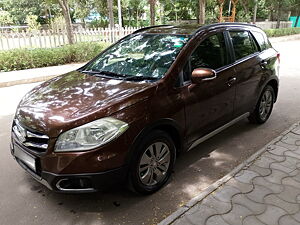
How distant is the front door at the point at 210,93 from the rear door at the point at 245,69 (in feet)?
0.58

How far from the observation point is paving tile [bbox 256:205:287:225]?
2479 millimetres

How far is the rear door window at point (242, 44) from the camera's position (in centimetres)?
→ 394

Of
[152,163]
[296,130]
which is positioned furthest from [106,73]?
[296,130]

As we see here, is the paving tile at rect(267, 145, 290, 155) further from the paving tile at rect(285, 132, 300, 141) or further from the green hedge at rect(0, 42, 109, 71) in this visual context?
the green hedge at rect(0, 42, 109, 71)

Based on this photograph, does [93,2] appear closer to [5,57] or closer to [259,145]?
[5,57]

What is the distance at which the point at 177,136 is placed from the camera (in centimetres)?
311

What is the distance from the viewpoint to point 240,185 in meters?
3.01

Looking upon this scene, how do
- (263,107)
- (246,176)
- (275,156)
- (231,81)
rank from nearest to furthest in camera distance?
(246,176), (275,156), (231,81), (263,107)

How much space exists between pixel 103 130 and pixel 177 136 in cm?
97

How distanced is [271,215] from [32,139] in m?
2.29

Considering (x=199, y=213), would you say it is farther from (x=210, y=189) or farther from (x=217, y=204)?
(x=210, y=189)

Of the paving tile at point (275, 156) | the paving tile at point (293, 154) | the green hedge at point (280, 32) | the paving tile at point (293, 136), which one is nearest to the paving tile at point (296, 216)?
the paving tile at point (275, 156)

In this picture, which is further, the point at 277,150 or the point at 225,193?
the point at 277,150

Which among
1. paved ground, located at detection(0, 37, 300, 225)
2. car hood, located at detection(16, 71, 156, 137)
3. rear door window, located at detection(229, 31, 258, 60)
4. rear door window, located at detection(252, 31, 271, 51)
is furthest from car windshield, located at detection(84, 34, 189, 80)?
rear door window, located at detection(252, 31, 271, 51)
